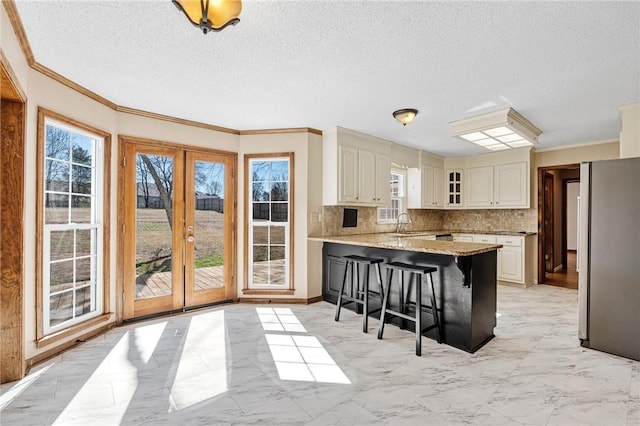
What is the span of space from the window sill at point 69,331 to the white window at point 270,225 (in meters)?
1.75

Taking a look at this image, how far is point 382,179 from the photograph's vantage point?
200 inches

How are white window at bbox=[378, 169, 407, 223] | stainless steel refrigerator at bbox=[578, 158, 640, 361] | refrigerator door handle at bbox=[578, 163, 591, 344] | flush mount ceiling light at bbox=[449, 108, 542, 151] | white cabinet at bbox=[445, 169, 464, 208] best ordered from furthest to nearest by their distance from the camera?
1. white cabinet at bbox=[445, 169, 464, 208]
2. white window at bbox=[378, 169, 407, 223]
3. flush mount ceiling light at bbox=[449, 108, 542, 151]
4. refrigerator door handle at bbox=[578, 163, 591, 344]
5. stainless steel refrigerator at bbox=[578, 158, 640, 361]

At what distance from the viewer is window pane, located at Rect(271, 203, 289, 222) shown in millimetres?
4500

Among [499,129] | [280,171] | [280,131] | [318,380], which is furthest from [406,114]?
[318,380]

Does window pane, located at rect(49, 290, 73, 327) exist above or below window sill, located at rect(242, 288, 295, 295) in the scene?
above

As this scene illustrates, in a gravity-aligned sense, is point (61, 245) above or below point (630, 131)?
below

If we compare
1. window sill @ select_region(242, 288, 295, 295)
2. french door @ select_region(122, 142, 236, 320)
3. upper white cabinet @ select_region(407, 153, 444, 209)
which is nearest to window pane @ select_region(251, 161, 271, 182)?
french door @ select_region(122, 142, 236, 320)

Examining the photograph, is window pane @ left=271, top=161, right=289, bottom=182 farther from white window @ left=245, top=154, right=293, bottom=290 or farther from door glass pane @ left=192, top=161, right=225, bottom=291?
door glass pane @ left=192, top=161, right=225, bottom=291

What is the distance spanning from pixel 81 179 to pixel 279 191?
225 cm

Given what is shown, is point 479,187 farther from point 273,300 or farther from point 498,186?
point 273,300

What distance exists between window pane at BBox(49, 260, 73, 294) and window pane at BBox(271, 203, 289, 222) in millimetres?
2311

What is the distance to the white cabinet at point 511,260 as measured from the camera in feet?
17.7

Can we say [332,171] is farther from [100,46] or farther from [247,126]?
[100,46]

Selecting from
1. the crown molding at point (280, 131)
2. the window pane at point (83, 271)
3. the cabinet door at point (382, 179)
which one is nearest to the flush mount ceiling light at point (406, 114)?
the crown molding at point (280, 131)
